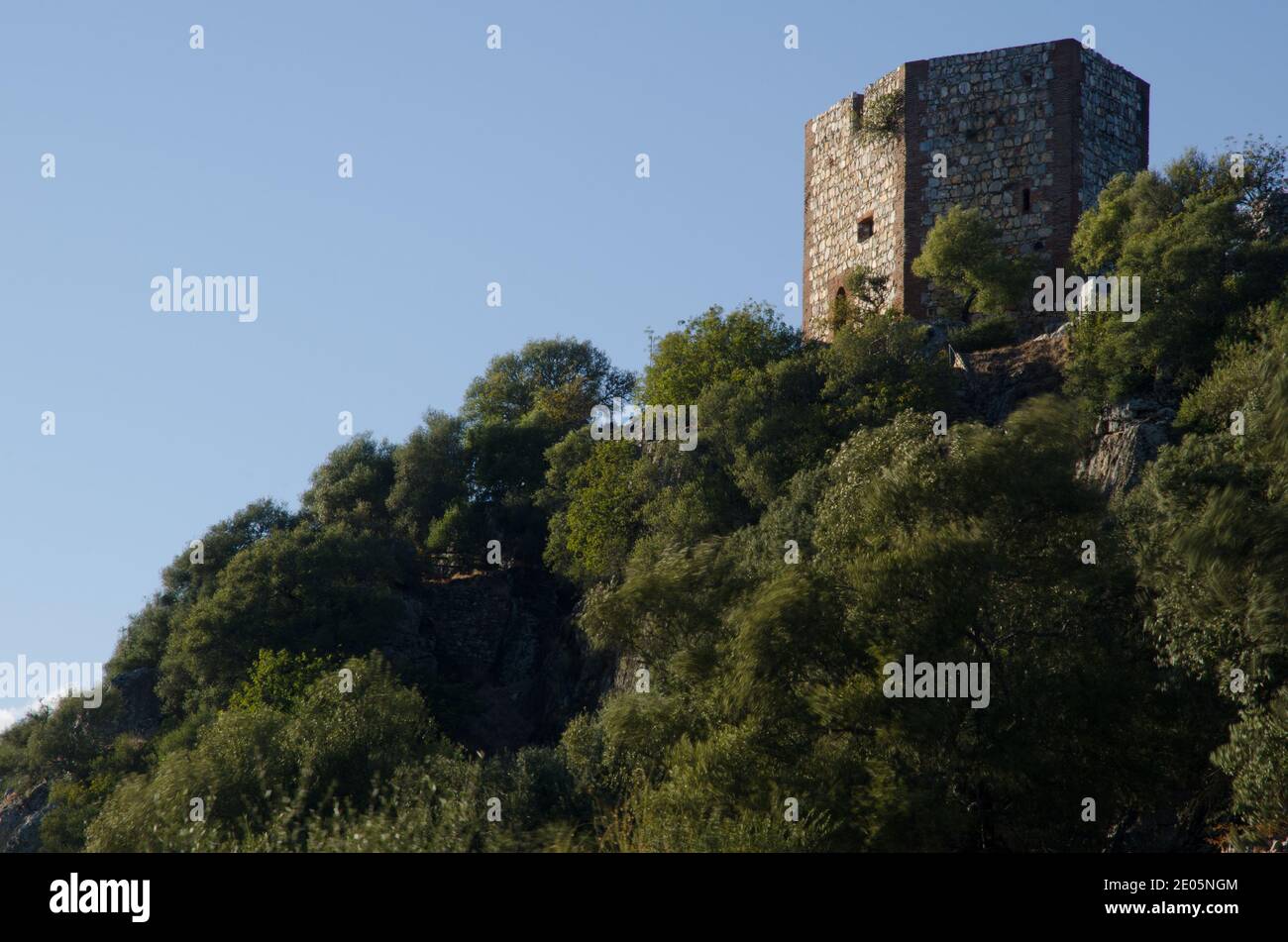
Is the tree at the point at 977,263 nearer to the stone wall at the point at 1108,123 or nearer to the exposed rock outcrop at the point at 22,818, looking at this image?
the stone wall at the point at 1108,123

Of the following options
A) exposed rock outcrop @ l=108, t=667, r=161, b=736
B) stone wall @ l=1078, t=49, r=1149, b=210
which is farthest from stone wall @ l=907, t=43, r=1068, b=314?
exposed rock outcrop @ l=108, t=667, r=161, b=736

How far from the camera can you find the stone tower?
4816 centimetres

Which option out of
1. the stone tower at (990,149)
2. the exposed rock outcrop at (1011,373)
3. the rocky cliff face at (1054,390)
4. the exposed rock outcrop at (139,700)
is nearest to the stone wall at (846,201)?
the stone tower at (990,149)

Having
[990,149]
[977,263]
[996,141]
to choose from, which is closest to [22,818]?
[977,263]

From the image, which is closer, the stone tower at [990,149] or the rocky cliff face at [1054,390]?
the rocky cliff face at [1054,390]

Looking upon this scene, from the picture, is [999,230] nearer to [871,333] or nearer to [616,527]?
[871,333]

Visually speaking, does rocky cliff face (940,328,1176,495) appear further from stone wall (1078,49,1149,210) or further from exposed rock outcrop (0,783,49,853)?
exposed rock outcrop (0,783,49,853)

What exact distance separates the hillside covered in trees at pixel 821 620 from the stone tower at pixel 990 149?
80.5 inches

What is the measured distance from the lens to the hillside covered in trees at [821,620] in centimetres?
2500

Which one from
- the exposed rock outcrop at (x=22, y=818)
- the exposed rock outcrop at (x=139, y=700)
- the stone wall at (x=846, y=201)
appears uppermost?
the stone wall at (x=846, y=201)

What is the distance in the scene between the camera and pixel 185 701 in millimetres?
51125

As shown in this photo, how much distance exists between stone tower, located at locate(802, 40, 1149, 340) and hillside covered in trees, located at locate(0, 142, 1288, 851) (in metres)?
2.05

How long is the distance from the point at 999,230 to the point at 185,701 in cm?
3002
